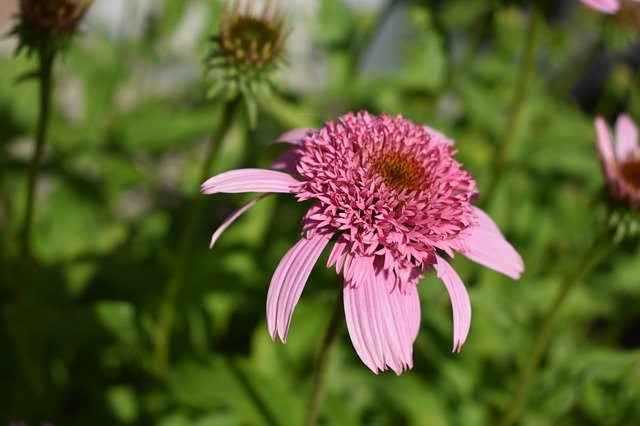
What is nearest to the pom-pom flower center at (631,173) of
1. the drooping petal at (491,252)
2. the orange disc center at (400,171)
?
the drooping petal at (491,252)

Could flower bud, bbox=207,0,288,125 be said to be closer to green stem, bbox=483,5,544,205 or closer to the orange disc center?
the orange disc center

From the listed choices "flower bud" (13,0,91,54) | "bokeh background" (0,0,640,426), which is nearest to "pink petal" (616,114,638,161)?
"bokeh background" (0,0,640,426)

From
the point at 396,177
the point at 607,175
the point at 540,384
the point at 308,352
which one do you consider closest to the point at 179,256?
the point at 396,177

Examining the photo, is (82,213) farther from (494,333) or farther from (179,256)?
(494,333)

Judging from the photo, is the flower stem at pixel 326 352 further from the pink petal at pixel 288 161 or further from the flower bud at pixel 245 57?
the flower bud at pixel 245 57

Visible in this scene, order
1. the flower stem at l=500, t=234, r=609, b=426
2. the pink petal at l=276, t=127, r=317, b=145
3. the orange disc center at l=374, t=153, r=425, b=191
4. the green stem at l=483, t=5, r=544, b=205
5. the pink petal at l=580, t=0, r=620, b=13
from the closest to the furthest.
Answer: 1. the orange disc center at l=374, t=153, r=425, b=191
2. the pink petal at l=276, t=127, r=317, b=145
3. the pink petal at l=580, t=0, r=620, b=13
4. the flower stem at l=500, t=234, r=609, b=426
5. the green stem at l=483, t=5, r=544, b=205

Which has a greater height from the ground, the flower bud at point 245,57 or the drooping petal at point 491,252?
the flower bud at point 245,57

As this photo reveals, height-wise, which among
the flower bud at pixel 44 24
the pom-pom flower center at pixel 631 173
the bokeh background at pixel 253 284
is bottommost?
the bokeh background at pixel 253 284
